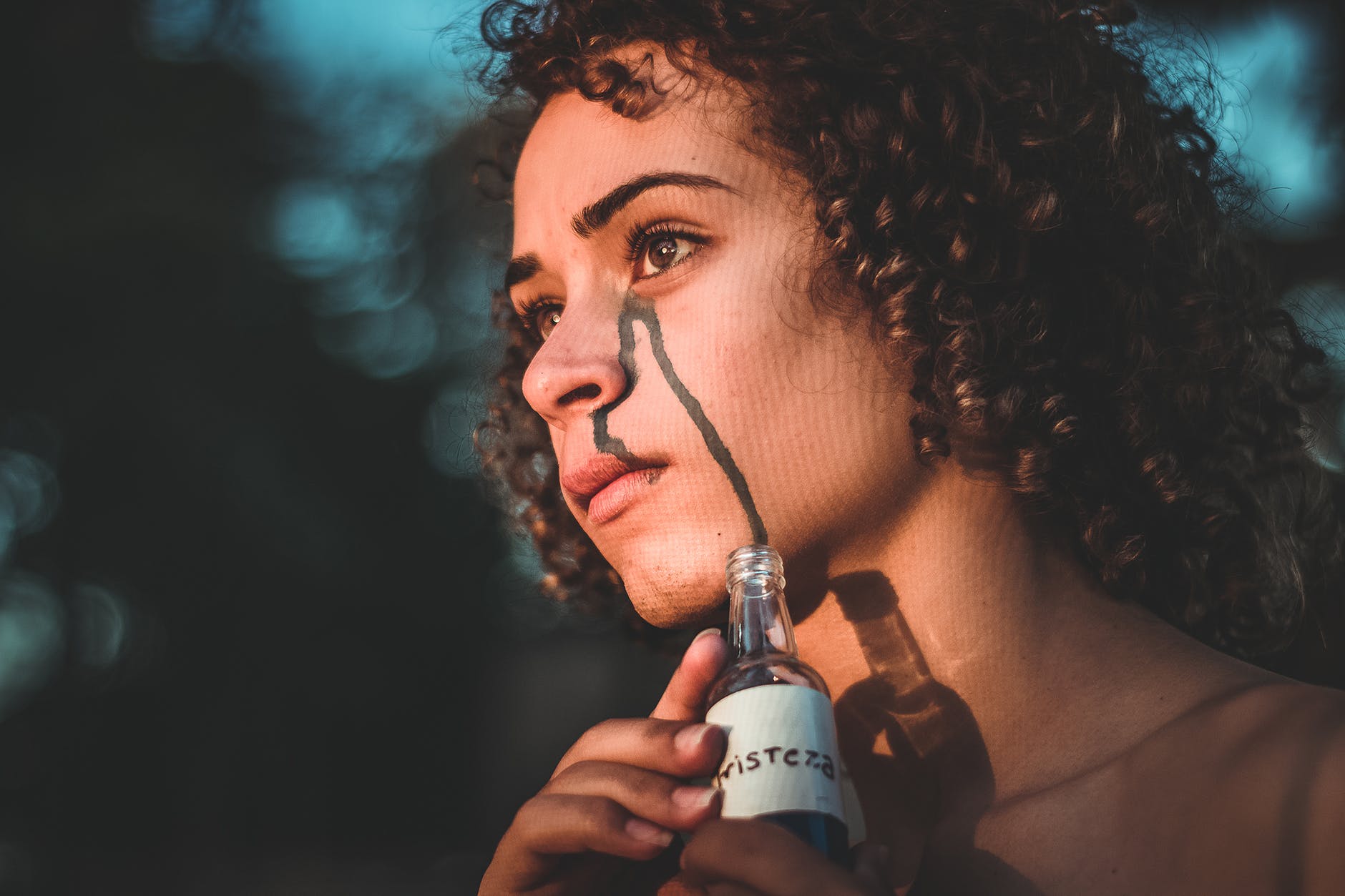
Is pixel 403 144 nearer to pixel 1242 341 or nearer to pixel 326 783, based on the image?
pixel 326 783

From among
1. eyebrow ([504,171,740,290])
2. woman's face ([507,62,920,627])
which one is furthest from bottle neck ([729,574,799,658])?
eyebrow ([504,171,740,290])

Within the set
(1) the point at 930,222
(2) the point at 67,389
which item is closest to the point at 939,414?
(1) the point at 930,222

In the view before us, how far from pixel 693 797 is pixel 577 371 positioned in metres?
0.49

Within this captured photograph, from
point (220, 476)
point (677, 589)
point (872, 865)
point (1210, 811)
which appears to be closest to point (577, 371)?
point (677, 589)

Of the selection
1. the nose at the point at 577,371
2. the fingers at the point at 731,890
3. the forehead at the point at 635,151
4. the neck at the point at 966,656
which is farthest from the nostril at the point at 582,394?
the fingers at the point at 731,890

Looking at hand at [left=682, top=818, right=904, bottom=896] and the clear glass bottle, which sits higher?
the clear glass bottle

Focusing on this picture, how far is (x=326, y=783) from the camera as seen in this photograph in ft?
14.3

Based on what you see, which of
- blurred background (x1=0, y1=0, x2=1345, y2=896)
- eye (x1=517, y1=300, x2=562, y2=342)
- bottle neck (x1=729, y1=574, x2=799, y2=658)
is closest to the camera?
bottle neck (x1=729, y1=574, x2=799, y2=658)

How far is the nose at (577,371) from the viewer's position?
1.14 m

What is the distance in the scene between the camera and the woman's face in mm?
1105

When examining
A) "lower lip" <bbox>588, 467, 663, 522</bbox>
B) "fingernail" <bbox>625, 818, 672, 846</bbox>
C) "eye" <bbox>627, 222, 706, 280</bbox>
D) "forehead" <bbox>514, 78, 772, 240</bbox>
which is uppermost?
"forehead" <bbox>514, 78, 772, 240</bbox>

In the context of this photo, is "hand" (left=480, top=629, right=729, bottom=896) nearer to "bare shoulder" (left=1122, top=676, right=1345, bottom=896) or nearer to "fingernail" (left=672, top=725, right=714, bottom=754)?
"fingernail" (left=672, top=725, right=714, bottom=754)

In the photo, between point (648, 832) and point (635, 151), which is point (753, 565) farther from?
point (635, 151)

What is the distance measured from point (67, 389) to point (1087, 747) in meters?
3.86
